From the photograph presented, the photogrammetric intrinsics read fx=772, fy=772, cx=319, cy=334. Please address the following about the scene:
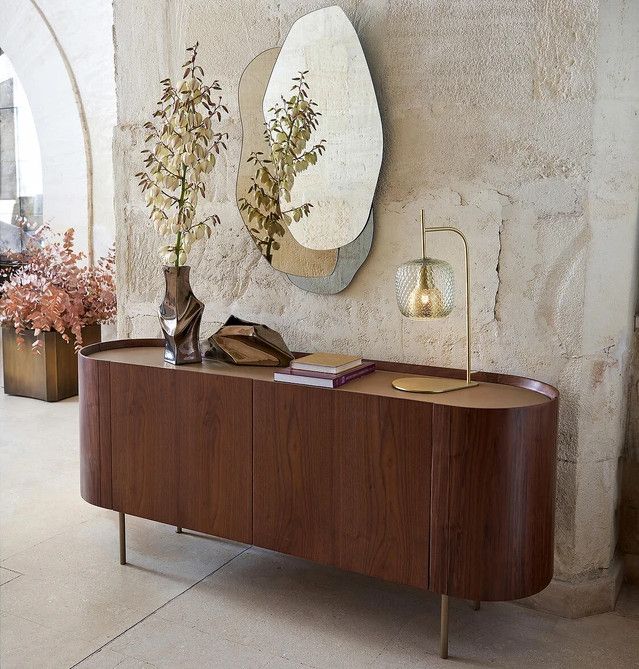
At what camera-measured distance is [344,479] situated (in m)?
2.32

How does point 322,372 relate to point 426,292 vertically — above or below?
below

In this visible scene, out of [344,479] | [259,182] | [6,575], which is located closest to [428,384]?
[344,479]

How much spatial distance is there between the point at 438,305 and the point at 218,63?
1.41 m

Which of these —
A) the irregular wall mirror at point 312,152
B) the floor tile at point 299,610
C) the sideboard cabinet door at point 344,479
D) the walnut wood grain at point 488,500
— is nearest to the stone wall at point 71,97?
the irregular wall mirror at point 312,152

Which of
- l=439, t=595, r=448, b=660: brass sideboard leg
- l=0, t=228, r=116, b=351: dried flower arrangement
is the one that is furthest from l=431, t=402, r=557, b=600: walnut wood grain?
l=0, t=228, r=116, b=351: dried flower arrangement

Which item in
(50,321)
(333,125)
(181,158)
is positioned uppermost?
(333,125)

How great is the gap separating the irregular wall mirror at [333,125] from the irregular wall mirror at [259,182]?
1.6 inches

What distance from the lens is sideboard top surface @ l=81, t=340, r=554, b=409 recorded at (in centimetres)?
222

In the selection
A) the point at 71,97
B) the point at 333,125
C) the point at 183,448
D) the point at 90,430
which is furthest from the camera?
the point at 71,97

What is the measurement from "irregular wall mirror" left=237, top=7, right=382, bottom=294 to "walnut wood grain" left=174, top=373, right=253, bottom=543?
600 millimetres

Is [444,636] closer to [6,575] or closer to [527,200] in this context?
[527,200]

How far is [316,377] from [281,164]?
89cm

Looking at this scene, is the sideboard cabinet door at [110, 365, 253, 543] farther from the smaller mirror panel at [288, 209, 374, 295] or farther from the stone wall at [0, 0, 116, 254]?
the stone wall at [0, 0, 116, 254]

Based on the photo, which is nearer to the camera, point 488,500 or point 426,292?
point 488,500
